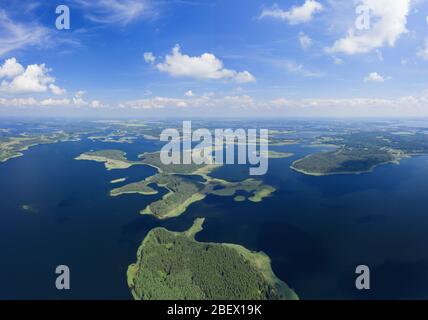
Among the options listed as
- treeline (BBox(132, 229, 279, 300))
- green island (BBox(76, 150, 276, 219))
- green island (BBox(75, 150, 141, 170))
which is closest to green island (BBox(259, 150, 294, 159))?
green island (BBox(76, 150, 276, 219))

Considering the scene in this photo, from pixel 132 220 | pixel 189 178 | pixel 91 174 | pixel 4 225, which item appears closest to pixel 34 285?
pixel 132 220

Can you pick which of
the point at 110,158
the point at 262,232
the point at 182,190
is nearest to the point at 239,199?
the point at 182,190

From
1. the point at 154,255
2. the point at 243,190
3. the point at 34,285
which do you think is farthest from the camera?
the point at 243,190

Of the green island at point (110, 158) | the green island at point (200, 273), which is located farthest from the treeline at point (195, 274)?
the green island at point (110, 158)

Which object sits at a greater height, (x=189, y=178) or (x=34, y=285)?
(x=189, y=178)

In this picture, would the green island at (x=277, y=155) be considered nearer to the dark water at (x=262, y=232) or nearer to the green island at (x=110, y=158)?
the dark water at (x=262, y=232)

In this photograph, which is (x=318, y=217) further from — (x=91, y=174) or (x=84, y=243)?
(x=91, y=174)
